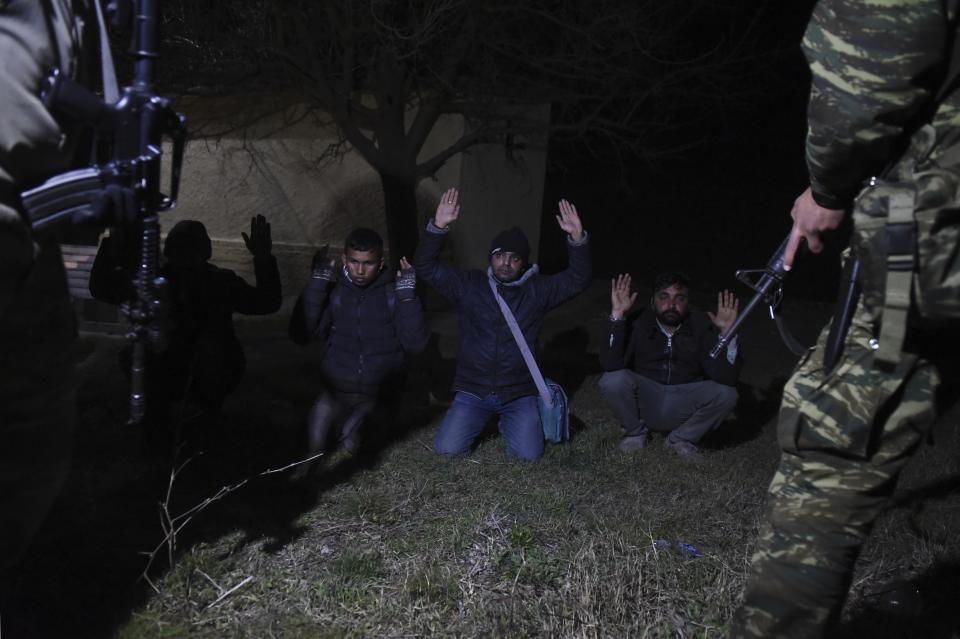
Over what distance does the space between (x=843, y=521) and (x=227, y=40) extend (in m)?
5.40

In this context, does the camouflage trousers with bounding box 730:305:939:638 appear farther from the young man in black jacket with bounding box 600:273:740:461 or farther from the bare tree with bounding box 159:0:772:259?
the bare tree with bounding box 159:0:772:259

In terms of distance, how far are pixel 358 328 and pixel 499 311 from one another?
0.76 meters

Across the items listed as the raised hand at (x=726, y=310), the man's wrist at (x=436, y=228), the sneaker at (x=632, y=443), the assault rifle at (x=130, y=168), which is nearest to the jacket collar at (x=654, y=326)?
the raised hand at (x=726, y=310)

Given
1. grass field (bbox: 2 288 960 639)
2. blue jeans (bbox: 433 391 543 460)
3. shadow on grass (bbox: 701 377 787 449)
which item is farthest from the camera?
shadow on grass (bbox: 701 377 787 449)

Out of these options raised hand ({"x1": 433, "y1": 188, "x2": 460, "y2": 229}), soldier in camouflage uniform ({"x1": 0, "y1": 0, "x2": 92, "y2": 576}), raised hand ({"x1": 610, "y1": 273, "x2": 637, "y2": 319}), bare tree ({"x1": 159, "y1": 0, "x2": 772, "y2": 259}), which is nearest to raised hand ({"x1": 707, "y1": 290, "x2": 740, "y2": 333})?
raised hand ({"x1": 610, "y1": 273, "x2": 637, "y2": 319})

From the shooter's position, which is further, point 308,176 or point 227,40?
point 308,176

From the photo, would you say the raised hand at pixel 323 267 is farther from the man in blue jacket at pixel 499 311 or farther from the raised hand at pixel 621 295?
the raised hand at pixel 621 295

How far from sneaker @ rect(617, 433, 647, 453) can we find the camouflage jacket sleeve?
9.71ft

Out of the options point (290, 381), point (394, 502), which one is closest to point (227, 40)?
point (290, 381)

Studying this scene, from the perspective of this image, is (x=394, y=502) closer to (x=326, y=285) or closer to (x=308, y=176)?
(x=326, y=285)

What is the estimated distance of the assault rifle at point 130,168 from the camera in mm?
1882

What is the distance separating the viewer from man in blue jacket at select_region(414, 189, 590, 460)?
189 inches

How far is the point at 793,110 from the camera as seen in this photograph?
10875 mm

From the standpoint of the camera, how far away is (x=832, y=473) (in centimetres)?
197
